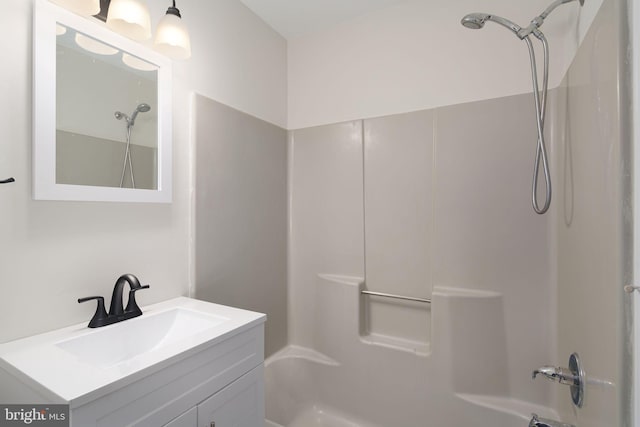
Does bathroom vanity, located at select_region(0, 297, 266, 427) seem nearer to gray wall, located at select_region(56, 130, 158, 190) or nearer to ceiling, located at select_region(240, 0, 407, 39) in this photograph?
gray wall, located at select_region(56, 130, 158, 190)

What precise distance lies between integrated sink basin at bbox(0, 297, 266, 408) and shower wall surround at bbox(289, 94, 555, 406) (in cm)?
94

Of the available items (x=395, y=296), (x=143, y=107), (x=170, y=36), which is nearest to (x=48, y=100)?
(x=143, y=107)

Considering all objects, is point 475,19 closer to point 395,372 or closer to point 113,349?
point 395,372

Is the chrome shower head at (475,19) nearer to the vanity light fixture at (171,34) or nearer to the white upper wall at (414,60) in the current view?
the white upper wall at (414,60)

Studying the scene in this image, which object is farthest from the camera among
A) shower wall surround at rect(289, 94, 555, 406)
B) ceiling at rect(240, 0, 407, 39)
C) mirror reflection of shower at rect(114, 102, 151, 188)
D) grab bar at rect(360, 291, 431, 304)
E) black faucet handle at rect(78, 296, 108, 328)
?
ceiling at rect(240, 0, 407, 39)

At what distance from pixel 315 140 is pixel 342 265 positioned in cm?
87

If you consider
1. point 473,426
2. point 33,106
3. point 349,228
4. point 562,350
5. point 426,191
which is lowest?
point 473,426

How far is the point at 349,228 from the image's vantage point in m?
1.95

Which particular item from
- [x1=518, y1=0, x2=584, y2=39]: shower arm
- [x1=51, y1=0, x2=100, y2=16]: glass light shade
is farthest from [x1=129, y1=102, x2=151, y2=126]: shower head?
[x1=518, y1=0, x2=584, y2=39]: shower arm

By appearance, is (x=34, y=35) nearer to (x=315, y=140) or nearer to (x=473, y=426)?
(x=315, y=140)

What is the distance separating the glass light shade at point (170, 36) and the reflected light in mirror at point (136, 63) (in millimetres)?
77

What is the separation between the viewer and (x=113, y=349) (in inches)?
41.5

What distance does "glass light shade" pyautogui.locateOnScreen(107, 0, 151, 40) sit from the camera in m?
1.09

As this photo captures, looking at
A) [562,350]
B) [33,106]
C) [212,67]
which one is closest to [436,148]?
[562,350]
